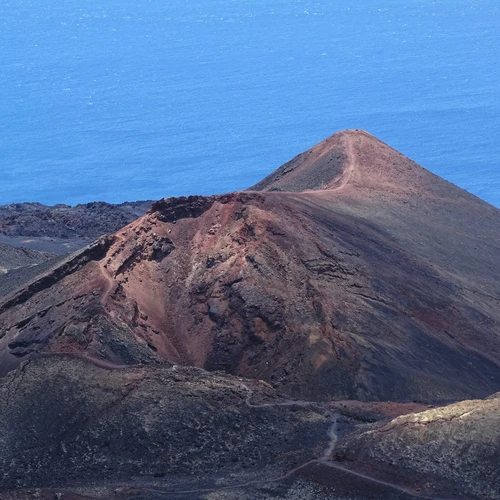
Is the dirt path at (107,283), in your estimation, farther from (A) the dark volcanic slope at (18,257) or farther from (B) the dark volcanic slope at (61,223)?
(B) the dark volcanic slope at (61,223)

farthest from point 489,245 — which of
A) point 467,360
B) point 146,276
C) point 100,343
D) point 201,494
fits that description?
point 201,494

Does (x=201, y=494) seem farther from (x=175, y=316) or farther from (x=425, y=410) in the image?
(x=175, y=316)

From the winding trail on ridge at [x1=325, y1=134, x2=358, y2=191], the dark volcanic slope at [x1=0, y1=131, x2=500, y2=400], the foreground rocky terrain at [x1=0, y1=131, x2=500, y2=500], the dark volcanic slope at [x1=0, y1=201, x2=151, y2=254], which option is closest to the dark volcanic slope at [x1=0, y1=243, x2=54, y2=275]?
the dark volcanic slope at [x1=0, y1=201, x2=151, y2=254]

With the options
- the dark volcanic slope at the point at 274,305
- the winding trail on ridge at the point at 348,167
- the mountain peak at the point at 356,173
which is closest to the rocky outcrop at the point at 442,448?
the dark volcanic slope at the point at 274,305

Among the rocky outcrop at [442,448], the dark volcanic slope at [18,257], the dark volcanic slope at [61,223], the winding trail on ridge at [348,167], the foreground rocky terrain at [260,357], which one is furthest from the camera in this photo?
the dark volcanic slope at [61,223]

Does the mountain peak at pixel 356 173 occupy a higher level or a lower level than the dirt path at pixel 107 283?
higher

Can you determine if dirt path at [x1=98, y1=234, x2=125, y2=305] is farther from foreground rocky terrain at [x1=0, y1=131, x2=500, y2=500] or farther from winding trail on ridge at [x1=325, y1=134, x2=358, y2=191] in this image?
winding trail on ridge at [x1=325, y1=134, x2=358, y2=191]
